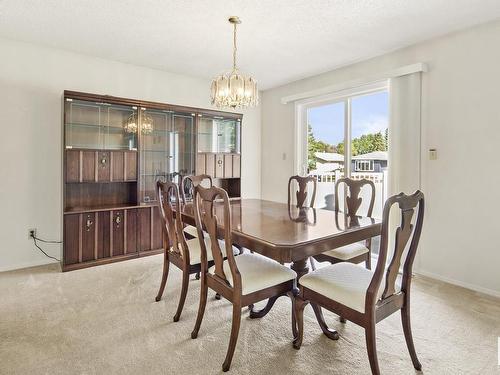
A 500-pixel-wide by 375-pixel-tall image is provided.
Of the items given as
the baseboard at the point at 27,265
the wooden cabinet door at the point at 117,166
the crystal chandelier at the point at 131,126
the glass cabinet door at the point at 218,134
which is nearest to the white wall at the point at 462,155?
the glass cabinet door at the point at 218,134

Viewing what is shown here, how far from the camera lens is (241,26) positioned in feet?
9.28

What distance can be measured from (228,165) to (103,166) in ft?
5.49

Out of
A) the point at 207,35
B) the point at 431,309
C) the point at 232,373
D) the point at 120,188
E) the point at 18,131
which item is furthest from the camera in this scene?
the point at 120,188

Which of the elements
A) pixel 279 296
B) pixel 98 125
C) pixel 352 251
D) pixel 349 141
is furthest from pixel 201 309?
pixel 349 141

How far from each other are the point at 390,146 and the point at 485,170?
0.88 meters

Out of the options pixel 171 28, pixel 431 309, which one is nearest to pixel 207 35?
pixel 171 28

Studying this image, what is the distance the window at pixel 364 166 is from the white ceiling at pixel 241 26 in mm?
1254

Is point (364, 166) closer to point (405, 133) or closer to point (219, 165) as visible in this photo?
point (405, 133)

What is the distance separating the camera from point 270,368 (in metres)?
1.72

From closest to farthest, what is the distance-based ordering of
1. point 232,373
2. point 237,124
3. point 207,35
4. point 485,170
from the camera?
point 232,373 < point 485,170 < point 207,35 < point 237,124

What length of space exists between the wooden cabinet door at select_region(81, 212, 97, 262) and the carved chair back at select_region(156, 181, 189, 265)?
129cm

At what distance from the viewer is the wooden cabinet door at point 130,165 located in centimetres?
362

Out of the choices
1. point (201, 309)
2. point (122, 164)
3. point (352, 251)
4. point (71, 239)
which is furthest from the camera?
point (122, 164)

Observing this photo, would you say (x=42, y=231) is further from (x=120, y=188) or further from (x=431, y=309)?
(x=431, y=309)
